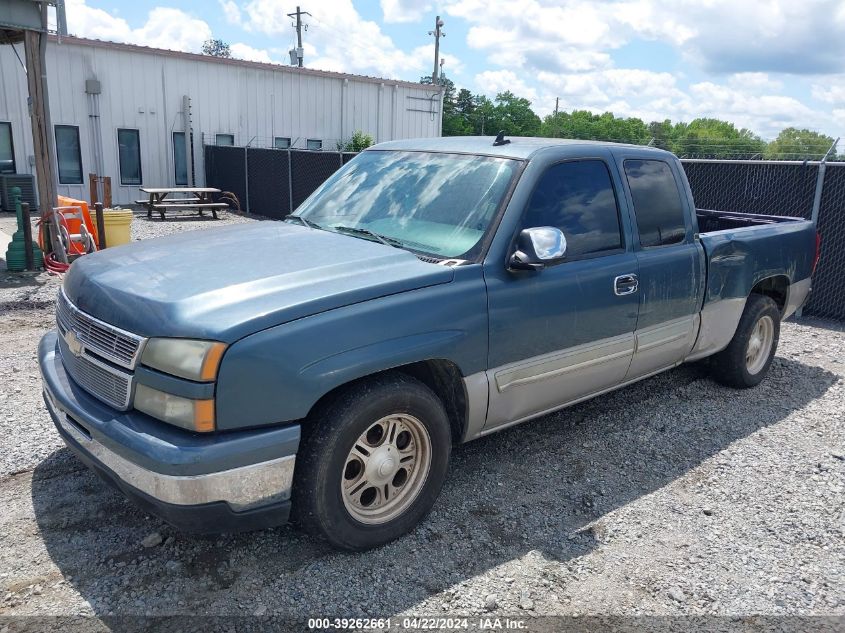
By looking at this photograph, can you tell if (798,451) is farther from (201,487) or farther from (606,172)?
(201,487)

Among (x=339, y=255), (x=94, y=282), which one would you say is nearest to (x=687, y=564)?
(x=339, y=255)

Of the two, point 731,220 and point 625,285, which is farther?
point 731,220

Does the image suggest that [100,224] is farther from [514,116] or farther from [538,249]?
[514,116]

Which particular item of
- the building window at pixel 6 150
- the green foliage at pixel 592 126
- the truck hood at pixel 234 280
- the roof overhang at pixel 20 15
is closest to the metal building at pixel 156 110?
the building window at pixel 6 150

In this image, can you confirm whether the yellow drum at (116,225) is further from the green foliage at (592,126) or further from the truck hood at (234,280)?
the green foliage at (592,126)

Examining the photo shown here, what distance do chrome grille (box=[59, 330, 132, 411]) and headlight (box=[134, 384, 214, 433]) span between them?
0.14 m

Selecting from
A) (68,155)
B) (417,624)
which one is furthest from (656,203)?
(68,155)

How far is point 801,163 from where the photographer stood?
28.6ft

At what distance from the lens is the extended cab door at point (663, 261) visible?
4363mm

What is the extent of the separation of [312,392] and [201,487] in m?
0.55

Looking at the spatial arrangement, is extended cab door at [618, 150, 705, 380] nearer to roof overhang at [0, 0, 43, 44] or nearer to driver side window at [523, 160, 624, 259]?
driver side window at [523, 160, 624, 259]

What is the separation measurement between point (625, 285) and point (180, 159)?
1947cm

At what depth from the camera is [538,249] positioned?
343 cm

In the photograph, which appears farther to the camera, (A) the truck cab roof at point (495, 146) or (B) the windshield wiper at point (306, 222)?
(B) the windshield wiper at point (306, 222)
